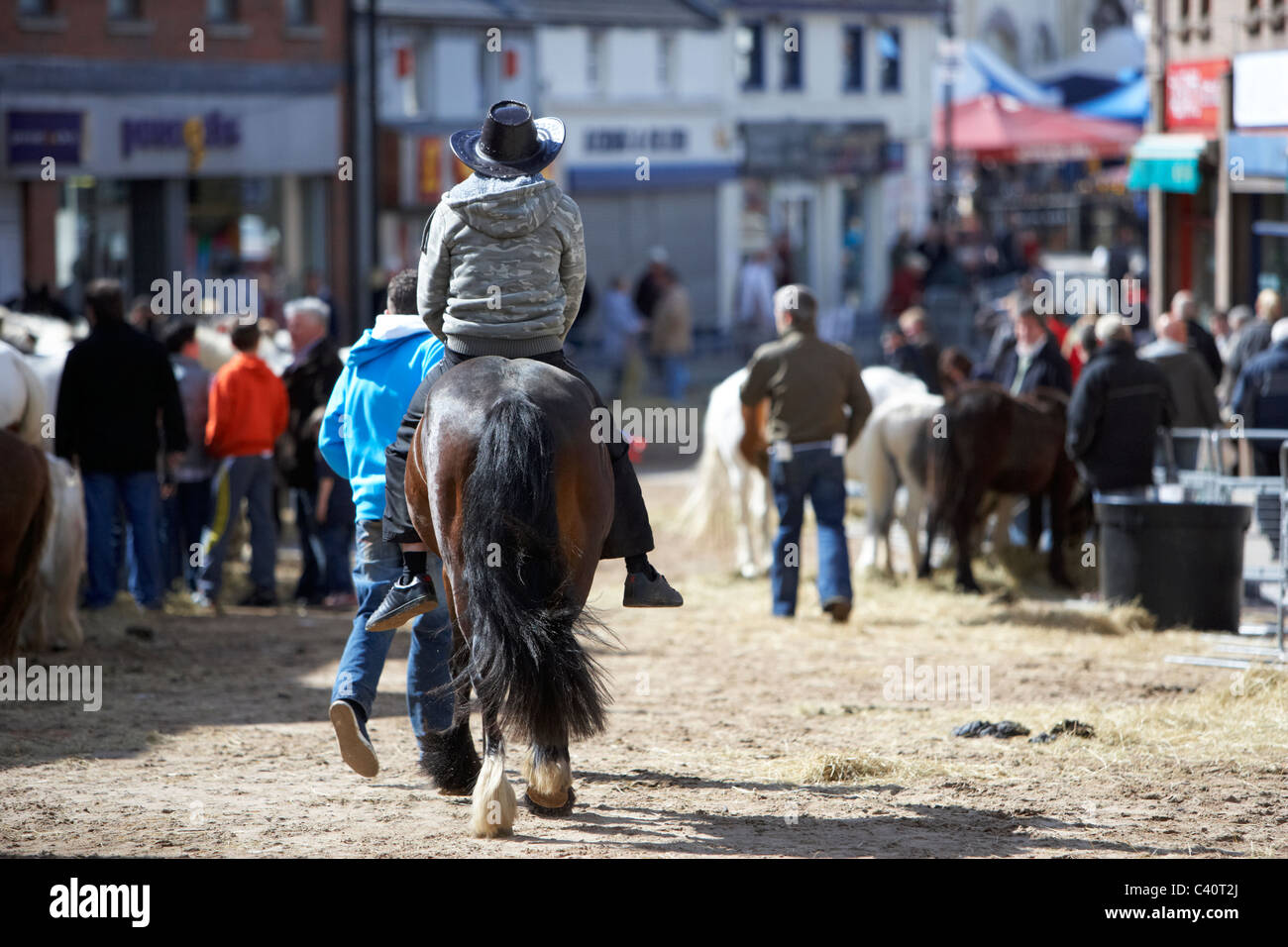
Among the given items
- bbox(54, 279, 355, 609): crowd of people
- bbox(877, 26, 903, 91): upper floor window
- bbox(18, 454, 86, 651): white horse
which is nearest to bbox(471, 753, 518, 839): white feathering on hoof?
bbox(18, 454, 86, 651): white horse

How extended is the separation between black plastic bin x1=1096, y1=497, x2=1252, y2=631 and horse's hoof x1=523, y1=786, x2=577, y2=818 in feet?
17.6

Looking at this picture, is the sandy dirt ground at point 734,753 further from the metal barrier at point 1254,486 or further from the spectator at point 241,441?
the metal barrier at point 1254,486

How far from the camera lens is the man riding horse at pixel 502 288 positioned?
6.55 metres

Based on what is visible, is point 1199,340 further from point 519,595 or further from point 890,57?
point 890,57

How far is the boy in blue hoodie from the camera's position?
7102 mm

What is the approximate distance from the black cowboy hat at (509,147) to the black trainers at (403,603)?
4.99ft

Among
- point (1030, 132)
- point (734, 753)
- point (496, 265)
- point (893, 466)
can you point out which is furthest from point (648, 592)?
point (1030, 132)

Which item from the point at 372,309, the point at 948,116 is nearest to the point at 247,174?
the point at 372,309

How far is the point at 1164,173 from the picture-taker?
21.7m

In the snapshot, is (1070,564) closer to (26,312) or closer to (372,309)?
(26,312)

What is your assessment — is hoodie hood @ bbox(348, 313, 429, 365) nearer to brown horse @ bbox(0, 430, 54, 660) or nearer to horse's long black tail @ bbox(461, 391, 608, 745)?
horse's long black tail @ bbox(461, 391, 608, 745)

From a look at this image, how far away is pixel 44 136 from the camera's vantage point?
24.4 meters

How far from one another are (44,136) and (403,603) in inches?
777

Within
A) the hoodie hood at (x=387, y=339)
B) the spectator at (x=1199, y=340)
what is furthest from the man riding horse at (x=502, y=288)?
the spectator at (x=1199, y=340)
